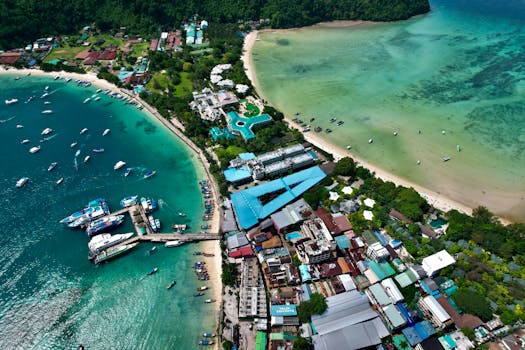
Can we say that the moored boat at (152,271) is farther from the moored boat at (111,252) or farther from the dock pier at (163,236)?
the moored boat at (111,252)

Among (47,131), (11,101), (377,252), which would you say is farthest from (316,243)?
(11,101)

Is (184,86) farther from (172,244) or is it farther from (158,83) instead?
(172,244)

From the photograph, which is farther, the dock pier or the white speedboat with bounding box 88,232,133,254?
the dock pier

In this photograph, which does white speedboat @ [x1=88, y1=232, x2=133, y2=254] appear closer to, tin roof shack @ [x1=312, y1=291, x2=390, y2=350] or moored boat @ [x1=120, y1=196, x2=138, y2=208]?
moored boat @ [x1=120, y1=196, x2=138, y2=208]

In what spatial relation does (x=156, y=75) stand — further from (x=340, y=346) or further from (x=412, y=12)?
(x=412, y=12)

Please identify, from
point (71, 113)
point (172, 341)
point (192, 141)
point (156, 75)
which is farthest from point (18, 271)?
point (156, 75)

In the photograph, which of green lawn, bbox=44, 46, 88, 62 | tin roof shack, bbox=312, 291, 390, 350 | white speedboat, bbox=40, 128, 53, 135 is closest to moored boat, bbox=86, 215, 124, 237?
white speedboat, bbox=40, 128, 53, 135
